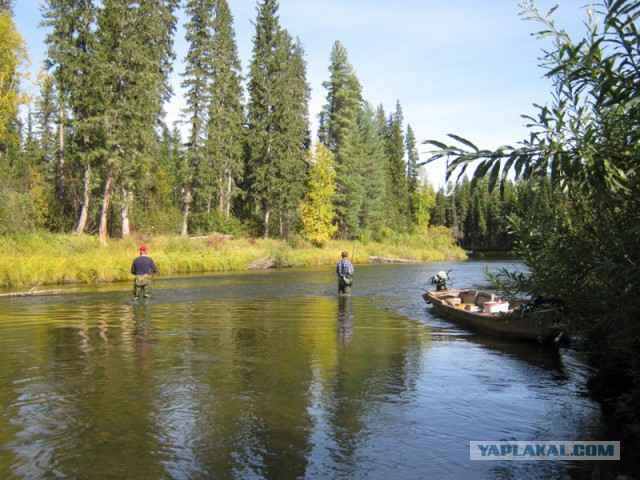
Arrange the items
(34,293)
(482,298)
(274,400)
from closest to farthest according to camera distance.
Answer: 1. (274,400)
2. (482,298)
3. (34,293)

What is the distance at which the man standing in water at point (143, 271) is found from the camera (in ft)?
59.8

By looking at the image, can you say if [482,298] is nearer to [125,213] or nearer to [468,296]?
[468,296]

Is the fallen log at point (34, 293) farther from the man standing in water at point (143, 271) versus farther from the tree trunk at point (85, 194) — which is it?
the tree trunk at point (85, 194)

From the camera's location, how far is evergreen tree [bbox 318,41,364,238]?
189 ft

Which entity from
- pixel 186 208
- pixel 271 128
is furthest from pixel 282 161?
pixel 186 208

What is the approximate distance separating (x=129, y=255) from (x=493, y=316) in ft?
74.1

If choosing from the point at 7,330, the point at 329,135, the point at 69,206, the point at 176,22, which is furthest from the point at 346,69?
the point at 7,330

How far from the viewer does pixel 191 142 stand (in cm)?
4275

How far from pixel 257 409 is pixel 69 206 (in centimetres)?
3514

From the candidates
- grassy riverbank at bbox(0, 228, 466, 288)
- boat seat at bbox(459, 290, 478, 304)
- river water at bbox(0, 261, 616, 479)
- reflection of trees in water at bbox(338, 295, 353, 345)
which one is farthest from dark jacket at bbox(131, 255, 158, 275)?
boat seat at bbox(459, 290, 478, 304)

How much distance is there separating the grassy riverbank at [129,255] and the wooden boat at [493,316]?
17961mm

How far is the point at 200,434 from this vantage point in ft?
21.6

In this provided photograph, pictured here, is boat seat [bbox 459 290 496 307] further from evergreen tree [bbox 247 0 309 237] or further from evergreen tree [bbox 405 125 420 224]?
evergreen tree [bbox 405 125 420 224]

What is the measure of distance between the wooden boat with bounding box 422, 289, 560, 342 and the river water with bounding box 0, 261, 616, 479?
0.39 m
